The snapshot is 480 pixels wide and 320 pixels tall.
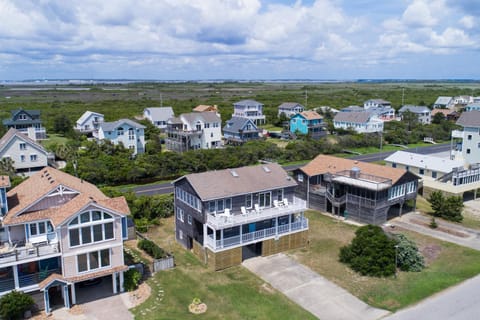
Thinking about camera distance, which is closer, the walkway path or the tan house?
the tan house

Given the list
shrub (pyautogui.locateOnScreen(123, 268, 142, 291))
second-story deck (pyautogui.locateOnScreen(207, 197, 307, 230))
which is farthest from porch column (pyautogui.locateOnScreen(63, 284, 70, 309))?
second-story deck (pyautogui.locateOnScreen(207, 197, 307, 230))

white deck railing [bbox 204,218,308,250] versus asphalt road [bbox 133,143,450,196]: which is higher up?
white deck railing [bbox 204,218,308,250]

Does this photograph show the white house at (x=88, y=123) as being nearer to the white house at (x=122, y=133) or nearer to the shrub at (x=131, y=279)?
the white house at (x=122, y=133)

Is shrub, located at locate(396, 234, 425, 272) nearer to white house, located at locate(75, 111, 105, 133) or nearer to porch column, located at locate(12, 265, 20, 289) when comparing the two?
porch column, located at locate(12, 265, 20, 289)

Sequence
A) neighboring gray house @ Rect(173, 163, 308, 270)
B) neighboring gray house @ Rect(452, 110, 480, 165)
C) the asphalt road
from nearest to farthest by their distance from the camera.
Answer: neighboring gray house @ Rect(173, 163, 308, 270), the asphalt road, neighboring gray house @ Rect(452, 110, 480, 165)

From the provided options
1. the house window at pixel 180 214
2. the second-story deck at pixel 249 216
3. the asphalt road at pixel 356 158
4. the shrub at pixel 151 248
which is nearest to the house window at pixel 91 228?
the shrub at pixel 151 248

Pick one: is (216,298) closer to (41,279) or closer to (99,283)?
(99,283)

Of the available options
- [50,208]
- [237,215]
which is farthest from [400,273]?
[50,208]
